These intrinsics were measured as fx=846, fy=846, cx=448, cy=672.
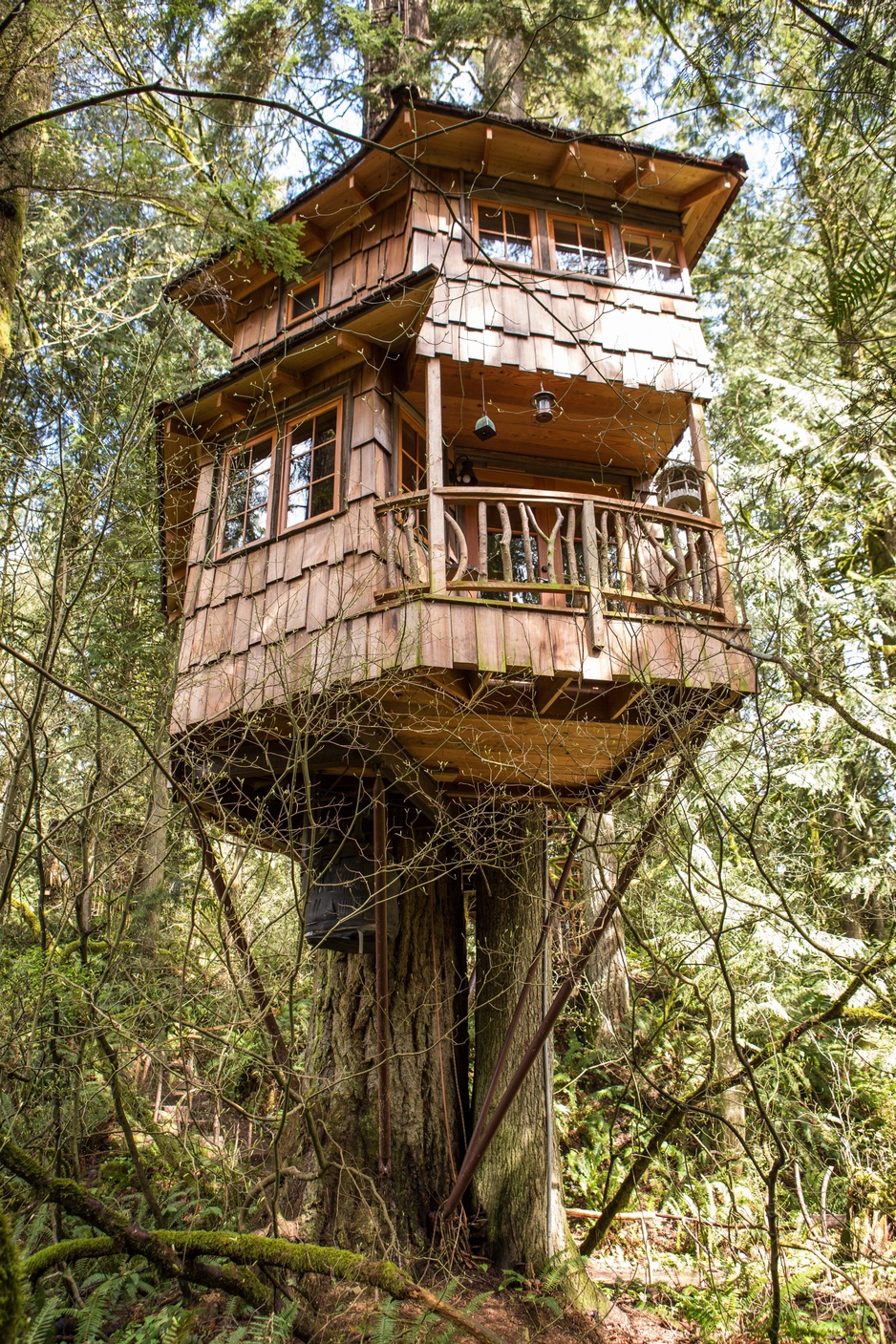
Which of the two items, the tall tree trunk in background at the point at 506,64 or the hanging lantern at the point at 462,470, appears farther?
the tall tree trunk in background at the point at 506,64

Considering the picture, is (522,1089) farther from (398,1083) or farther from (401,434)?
(401,434)

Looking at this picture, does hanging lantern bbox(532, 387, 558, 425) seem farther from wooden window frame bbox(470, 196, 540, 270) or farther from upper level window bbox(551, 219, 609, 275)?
upper level window bbox(551, 219, 609, 275)

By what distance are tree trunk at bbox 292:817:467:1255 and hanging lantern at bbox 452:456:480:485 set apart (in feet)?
11.4

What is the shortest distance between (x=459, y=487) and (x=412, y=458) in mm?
2117

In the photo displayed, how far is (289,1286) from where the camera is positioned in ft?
15.0

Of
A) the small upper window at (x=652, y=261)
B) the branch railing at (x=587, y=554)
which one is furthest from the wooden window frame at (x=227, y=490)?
the small upper window at (x=652, y=261)

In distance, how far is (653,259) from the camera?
831cm

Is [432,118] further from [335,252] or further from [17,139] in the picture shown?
[17,139]

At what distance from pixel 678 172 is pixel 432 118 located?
2.35 metres

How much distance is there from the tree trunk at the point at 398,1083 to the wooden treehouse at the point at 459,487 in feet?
4.58

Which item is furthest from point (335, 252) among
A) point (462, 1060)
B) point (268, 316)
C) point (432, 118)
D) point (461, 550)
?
point (462, 1060)

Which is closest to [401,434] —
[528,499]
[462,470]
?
[462,470]

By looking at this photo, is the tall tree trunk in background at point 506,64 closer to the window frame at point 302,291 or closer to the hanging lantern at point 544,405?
the window frame at point 302,291

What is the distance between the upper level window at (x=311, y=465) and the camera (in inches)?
275
